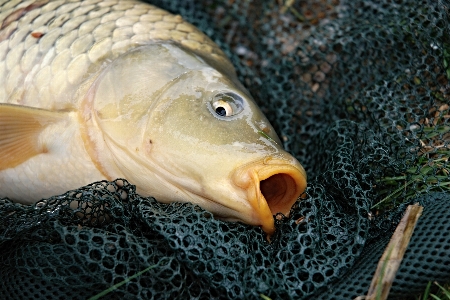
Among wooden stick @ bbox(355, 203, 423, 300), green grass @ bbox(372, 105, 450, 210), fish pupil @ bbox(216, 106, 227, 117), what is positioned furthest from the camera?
green grass @ bbox(372, 105, 450, 210)

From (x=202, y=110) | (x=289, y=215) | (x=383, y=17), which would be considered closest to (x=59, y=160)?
(x=202, y=110)

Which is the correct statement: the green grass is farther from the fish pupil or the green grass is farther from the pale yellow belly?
the pale yellow belly

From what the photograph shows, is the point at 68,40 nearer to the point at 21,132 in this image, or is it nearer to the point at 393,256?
the point at 21,132

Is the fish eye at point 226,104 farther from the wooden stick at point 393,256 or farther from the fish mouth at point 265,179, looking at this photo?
the wooden stick at point 393,256

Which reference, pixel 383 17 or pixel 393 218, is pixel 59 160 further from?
pixel 383 17

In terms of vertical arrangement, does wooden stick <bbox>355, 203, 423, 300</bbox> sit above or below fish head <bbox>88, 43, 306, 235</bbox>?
below

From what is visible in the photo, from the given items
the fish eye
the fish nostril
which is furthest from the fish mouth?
the fish eye

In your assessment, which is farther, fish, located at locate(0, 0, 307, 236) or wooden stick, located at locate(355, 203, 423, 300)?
fish, located at locate(0, 0, 307, 236)

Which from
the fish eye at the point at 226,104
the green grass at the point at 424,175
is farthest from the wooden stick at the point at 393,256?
the fish eye at the point at 226,104
